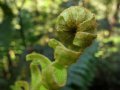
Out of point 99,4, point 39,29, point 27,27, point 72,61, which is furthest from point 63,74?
point 99,4

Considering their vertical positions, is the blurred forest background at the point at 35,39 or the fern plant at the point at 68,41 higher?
the fern plant at the point at 68,41

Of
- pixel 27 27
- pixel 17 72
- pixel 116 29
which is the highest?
pixel 27 27

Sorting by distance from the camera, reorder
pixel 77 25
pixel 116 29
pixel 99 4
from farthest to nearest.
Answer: pixel 116 29, pixel 99 4, pixel 77 25

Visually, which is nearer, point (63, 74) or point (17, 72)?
point (63, 74)

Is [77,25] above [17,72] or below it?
above

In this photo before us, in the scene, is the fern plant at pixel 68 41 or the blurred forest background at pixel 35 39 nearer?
the fern plant at pixel 68 41

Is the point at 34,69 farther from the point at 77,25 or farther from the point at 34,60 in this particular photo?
the point at 77,25
